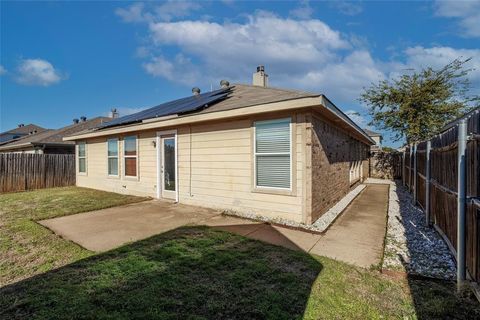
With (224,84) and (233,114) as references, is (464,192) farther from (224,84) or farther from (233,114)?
(224,84)

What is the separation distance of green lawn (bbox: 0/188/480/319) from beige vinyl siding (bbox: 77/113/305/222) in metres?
1.91

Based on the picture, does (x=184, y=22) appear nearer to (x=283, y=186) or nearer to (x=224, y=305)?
(x=283, y=186)

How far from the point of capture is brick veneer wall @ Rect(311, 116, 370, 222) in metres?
5.64

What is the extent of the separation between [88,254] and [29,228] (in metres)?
2.59

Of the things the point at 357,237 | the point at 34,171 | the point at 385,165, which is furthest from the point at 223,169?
the point at 385,165

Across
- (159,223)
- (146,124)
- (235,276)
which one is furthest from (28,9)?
(235,276)

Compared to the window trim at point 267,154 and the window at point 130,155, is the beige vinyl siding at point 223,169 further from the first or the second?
the window at point 130,155

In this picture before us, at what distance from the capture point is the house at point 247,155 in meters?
5.37

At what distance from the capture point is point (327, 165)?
6660 mm

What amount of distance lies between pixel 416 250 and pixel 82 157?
14.3 metres

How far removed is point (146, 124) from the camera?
8.21 meters

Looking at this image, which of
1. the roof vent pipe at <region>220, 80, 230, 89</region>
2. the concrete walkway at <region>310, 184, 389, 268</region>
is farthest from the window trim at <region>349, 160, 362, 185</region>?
the roof vent pipe at <region>220, 80, 230, 89</region>

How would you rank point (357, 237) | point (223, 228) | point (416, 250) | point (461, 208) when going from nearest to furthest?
1. point (461, 208)
2. point (416, 250)
3. point (357, 237)
4. point (223, 228)

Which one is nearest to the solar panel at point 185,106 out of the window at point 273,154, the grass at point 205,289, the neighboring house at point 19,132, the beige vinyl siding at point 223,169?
the beige vinyl siding at point 223,169
